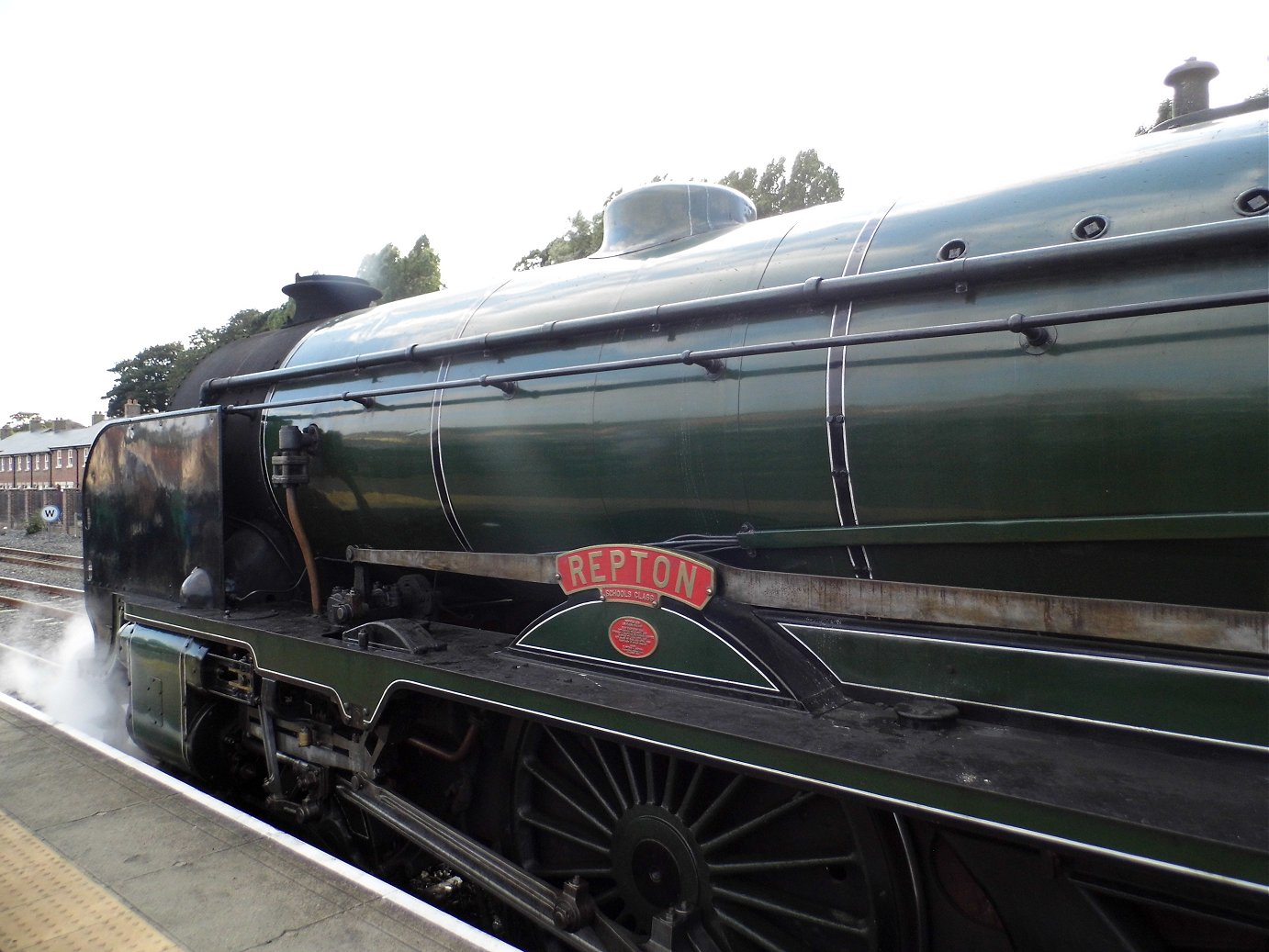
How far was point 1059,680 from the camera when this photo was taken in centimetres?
219

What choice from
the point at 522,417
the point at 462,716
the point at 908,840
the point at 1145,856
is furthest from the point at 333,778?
the point at 1145,856

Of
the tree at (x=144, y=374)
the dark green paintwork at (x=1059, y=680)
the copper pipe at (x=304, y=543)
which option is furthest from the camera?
the tree at (x=144, y=374)

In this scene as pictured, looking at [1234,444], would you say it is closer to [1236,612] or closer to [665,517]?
[1236,612]

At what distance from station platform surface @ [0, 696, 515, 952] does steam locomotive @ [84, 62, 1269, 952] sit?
0.40 m

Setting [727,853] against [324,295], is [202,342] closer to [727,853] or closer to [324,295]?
[324,295]

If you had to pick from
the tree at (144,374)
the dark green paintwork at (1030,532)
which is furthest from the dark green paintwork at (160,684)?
the tree at (144,374)

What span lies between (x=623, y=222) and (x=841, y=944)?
2.98 metres

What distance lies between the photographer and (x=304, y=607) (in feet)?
16.3

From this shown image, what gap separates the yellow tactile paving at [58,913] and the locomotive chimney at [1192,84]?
4172 mm

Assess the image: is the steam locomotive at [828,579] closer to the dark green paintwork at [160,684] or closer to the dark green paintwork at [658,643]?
the dark green paintwork at [658,643]

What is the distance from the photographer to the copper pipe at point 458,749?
3520mm

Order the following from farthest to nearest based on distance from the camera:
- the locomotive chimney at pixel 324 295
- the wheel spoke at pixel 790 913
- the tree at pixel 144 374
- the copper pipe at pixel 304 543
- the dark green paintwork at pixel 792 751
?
the tree at pixel 144 374 < the locomotive chimney at pixel 324 295 < the copper pipe at pixel 304 543 < the wheel spoke at pixel 790 913 < the dark green paintwork at pixel 792 751

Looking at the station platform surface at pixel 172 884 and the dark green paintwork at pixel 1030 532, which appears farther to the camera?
the station platform surface at pixel 172 884

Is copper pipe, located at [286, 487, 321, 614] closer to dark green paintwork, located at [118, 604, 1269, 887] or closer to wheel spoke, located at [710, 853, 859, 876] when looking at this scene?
dark green paintwork, located at [118, 604, 1269, 887]
